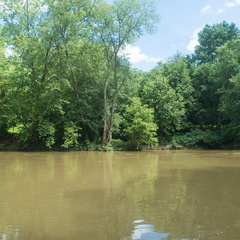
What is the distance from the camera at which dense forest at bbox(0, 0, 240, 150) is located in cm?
2278

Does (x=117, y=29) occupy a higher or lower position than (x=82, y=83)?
higher

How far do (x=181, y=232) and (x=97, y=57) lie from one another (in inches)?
932

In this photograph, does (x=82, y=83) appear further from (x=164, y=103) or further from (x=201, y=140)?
(x=201, y=140)

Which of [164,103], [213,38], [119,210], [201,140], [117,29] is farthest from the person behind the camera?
[213,38]

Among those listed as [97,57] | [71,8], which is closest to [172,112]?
[97,57]

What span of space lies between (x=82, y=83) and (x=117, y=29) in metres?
6.38

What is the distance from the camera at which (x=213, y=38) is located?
37938 millimetres

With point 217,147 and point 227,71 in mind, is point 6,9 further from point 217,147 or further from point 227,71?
point 217,147

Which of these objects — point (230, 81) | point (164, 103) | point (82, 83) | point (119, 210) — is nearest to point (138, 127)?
point (164, 103)

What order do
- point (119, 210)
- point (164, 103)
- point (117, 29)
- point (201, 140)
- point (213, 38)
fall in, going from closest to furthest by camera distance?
point (119, 210), point (117, 29), point (201, 140), point (164, 103), point (213, 38)

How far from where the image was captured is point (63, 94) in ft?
83.5

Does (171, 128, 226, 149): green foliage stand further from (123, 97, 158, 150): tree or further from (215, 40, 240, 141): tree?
(123, 97, 158, 150): tree

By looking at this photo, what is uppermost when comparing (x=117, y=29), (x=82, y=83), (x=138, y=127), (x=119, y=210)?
(x=117, y=29)

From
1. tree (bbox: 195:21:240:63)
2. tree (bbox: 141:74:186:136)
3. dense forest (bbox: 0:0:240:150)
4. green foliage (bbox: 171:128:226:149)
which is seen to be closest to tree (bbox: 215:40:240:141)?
dense forest (bbox: 0:0:240:150)
